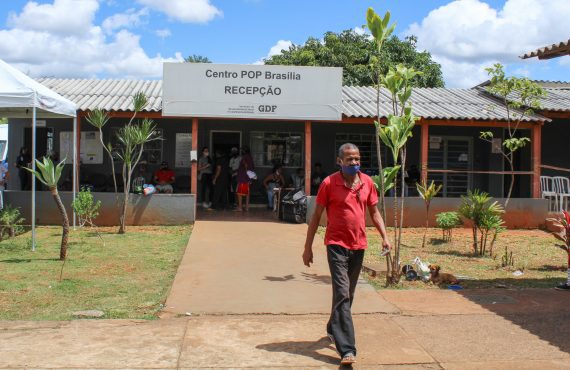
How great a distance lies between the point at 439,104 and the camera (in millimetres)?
15547

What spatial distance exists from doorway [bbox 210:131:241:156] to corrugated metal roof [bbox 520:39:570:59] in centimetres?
996

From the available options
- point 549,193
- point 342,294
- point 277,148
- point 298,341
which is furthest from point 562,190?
point 342,294

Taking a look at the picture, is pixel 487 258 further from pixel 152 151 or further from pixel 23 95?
pixel 152 151

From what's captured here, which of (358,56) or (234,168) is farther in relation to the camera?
(358,56)

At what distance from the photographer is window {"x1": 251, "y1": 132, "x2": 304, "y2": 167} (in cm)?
1688

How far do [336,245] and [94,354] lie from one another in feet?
7.21

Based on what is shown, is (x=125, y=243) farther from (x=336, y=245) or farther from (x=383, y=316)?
(x=336, y=245)

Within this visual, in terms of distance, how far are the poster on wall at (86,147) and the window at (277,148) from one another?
4328 millimetres

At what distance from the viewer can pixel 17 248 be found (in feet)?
32.0

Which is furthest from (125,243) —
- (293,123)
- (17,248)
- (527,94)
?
(527,94)

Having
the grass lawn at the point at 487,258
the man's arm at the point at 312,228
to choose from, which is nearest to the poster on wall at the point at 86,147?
the grass lawn at the point at 487,258

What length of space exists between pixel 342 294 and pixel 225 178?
10.6 metres

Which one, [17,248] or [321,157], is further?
[321,157]

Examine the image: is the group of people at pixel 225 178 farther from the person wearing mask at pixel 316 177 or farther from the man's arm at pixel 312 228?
the man's arm at pixel 312 228
